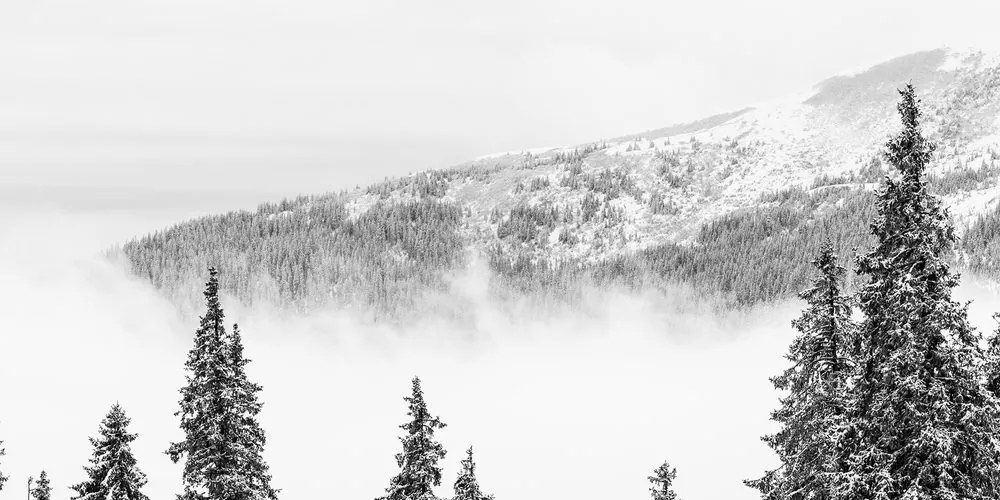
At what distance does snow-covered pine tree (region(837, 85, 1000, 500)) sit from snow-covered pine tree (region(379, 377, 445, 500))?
1139 centimetres

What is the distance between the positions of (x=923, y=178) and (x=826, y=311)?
5492 millimetres

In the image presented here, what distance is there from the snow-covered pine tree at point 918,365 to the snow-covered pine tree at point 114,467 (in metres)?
18.5

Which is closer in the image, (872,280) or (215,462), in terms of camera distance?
(872,280)

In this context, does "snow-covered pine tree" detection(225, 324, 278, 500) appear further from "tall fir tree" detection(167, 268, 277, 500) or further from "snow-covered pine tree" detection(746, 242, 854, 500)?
"snow-covered pine tree" detection(746, 242, 854, 500)

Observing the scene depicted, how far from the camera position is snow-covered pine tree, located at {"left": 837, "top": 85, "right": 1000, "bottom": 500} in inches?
584

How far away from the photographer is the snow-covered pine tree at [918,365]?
14828mm

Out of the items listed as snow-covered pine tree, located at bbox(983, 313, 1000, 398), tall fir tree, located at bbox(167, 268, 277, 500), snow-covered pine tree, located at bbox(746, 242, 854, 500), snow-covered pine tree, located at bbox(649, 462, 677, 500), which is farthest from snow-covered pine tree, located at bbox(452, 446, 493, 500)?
snow-covered pine tree, located at bbox(983, 313, 1000, 398)

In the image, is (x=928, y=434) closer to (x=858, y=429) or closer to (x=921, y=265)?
(x=858, y=429)

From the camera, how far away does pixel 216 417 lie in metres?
22.5

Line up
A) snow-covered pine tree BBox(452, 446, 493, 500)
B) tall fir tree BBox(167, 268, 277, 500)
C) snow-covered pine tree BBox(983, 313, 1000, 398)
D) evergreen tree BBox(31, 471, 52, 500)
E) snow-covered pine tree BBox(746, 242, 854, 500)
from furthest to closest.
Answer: evergreen tree BBox(31, 471, 52, 500) < snow-covered pine tree BBox(452, 446, 493, 500) < tall fir tree BBox(167, 268, 277, 500) < snow-covered pine tree BBox(746, 242, 854, 500) < snow-covered pine tree BBox(983, 313, 1000, 398)

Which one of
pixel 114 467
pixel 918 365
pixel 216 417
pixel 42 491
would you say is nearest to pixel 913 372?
pixel 918 365

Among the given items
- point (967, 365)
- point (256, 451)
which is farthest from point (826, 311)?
point (256, 451)

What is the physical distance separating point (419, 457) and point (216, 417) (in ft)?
20.2

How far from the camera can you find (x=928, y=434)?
47.9 feet
